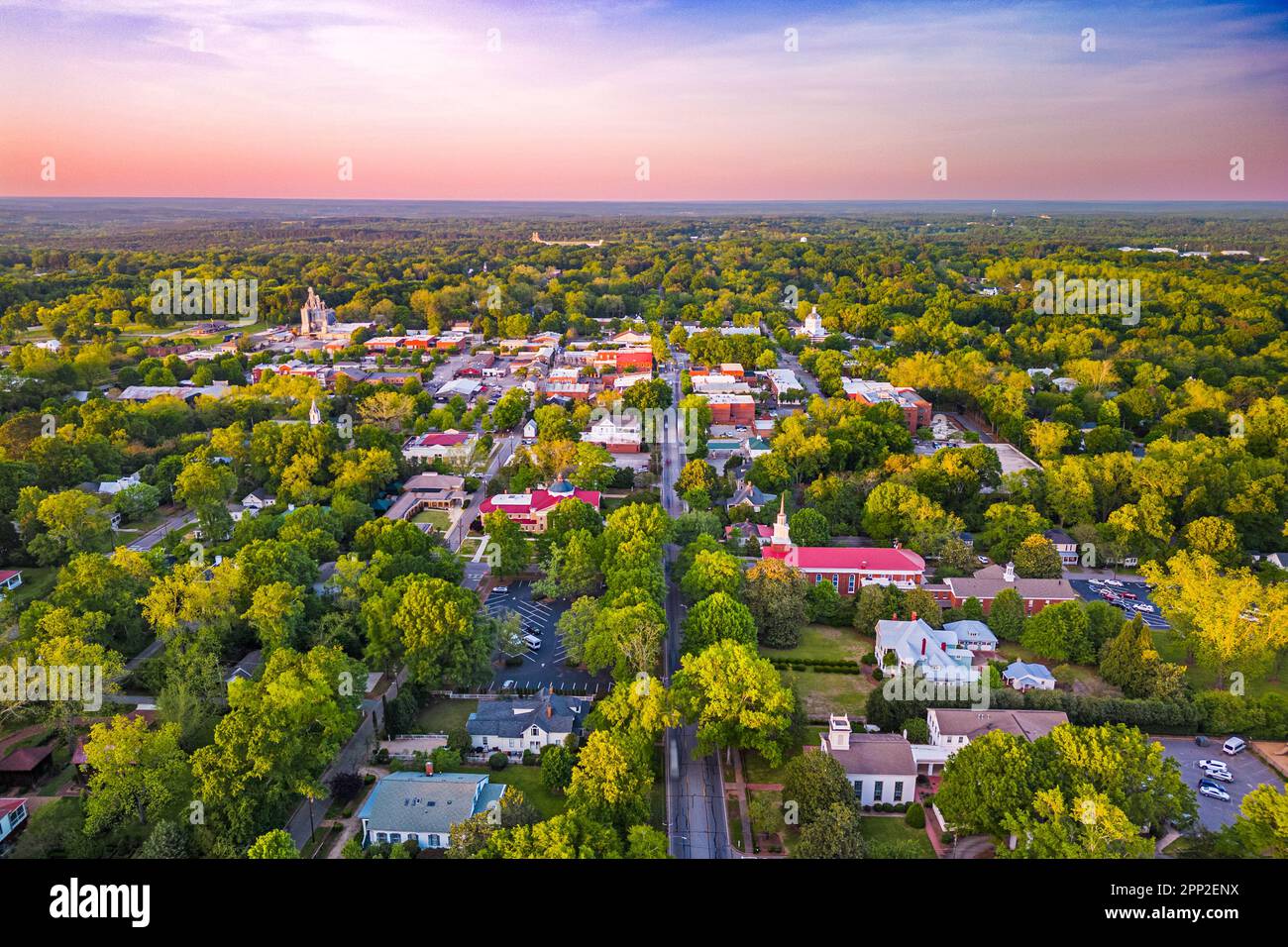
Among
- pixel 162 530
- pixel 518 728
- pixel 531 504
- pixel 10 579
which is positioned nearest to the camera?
pixel 518 728

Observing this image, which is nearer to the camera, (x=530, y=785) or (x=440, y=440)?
(x=530, y=785)

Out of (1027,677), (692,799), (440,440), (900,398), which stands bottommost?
(692,799)

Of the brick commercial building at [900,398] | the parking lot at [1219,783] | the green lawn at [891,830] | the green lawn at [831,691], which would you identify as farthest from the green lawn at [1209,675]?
the brick commercial building at [900,398]

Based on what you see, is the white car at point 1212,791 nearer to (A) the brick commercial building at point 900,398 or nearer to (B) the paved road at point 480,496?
(B) the paved road at point 480,496

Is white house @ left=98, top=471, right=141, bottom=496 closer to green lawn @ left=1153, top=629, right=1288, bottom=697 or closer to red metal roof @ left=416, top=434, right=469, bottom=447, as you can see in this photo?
red metal roof @ left=416, top=434, right=469, bottom=447

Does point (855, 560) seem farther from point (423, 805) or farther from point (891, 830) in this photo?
point (423, 805)

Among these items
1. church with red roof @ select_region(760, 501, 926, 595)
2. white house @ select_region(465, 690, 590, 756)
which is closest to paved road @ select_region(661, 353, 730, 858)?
white house @ select_region(465, 690, 590, 756)

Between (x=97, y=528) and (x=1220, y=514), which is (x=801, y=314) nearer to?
(x=1220, y=514)

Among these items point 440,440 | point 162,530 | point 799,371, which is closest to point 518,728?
point 162,530
